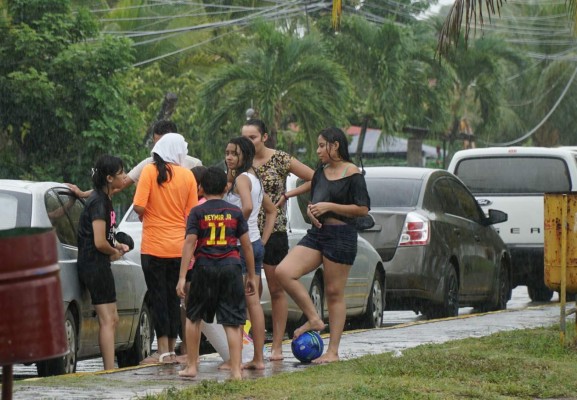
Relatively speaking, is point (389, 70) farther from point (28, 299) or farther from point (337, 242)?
point (28, 299)

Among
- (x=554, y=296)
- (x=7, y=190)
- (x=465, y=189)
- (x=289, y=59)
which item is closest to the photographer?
(x=7, y=190)

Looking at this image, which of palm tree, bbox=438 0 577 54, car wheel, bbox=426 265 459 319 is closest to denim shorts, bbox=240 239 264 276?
palm tree, bbox=438 0 577 54

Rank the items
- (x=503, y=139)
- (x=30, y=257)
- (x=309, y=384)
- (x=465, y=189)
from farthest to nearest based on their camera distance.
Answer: (x=503, y=139) → (x=465, y=189) → (x=309, y=384) → (x=30, y=257)

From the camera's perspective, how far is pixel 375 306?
46.7 feet

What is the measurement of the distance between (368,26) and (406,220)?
21566 mm

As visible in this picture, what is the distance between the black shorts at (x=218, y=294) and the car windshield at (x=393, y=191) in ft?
19.6

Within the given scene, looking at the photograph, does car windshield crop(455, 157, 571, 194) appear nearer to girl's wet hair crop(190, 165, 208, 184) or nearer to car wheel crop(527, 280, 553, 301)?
car wheel crop(527, 280, 553, 301)

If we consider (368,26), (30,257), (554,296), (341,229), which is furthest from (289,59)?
(30,257)

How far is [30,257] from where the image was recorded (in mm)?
4703

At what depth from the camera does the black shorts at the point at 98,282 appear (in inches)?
384

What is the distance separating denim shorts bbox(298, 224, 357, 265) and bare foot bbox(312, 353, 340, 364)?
668mm

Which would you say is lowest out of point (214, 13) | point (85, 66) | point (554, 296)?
A: point (554, 296)

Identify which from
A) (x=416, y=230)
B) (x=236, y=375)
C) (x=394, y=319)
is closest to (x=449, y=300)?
(x=416, y=230)

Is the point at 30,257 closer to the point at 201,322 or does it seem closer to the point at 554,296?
the point at 201,322
